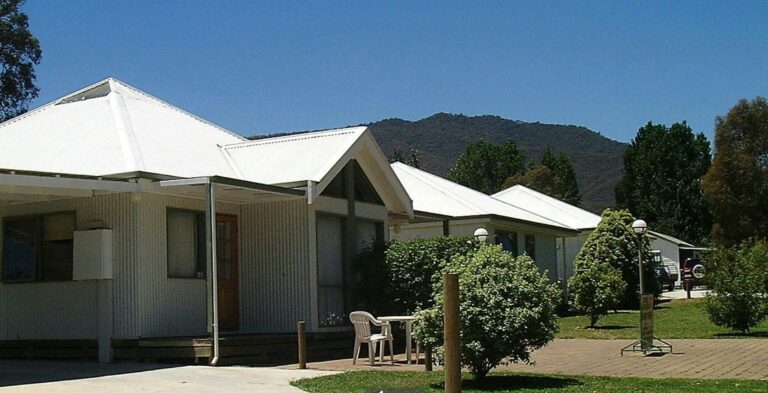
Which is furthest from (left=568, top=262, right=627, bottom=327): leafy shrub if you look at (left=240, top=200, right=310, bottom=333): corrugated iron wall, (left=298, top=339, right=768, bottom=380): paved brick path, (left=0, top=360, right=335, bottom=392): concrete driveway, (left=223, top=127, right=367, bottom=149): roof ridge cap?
(left=0, top=360, right=335, bottom=392): concrete driveway

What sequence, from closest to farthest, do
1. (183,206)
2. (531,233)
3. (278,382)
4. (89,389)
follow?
(89,389) → (278,382) → (183,206) → (531,233)

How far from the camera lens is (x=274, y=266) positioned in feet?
60.0

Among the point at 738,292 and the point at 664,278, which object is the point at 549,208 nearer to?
the point at 664,278

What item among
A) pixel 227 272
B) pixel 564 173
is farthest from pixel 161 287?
pixel 564 173

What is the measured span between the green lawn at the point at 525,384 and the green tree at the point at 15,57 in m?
28.4

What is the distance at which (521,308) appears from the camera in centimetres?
1204

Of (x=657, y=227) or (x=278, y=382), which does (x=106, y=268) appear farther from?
(x=657, y=227)

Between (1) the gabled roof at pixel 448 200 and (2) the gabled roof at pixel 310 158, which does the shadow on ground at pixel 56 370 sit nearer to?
(2) the gabled roof at pixel 310 158

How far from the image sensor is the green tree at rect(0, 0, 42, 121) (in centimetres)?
3692

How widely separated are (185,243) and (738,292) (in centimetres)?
1185

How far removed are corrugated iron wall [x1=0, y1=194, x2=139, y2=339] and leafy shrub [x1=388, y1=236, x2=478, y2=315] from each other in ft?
17.2

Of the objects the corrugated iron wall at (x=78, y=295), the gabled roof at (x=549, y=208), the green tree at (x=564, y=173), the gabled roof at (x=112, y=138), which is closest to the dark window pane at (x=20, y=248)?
the corrugated iron wall at (x=78, y=295)

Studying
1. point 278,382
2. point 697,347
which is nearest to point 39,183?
point 278,382

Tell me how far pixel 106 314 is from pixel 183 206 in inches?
89.8
